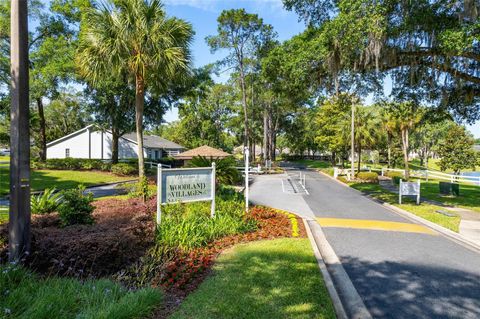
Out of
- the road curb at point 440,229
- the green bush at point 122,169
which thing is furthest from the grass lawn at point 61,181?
the road curb at point 440,229

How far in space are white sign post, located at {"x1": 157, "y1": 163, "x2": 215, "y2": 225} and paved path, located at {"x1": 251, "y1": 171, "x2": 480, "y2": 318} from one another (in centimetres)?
340

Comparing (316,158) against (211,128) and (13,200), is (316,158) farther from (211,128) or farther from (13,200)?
(13,200)

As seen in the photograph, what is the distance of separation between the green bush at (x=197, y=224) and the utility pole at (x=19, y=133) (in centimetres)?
224

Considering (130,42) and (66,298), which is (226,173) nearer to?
(130,42)

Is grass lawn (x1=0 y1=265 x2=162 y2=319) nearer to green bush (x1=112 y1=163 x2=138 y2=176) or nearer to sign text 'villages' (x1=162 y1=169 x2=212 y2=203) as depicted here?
sign text 'villages' (x1=162 y1=169 x2=212 y2=203)

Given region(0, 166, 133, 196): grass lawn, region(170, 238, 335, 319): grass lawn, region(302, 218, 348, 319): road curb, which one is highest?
region(0, 166, 133, 196): grass lawn

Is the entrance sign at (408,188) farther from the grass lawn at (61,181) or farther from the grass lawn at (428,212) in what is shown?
the grass lawn at (61,181)

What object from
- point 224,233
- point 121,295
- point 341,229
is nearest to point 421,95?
Result: point 341,229

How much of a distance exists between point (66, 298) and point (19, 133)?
244 cm

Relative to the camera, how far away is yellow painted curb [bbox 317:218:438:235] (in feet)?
28.5

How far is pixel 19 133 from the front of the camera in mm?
4262

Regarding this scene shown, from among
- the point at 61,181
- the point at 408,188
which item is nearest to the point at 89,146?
the point at 61,181

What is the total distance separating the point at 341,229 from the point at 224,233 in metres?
3.68

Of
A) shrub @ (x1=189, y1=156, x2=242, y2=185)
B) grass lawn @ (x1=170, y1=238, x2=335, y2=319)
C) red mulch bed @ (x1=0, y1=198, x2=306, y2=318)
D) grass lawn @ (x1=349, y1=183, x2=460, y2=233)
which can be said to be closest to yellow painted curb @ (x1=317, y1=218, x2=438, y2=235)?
grass lawn @ (x1=349, y1=183, x2=460, y2=233)
